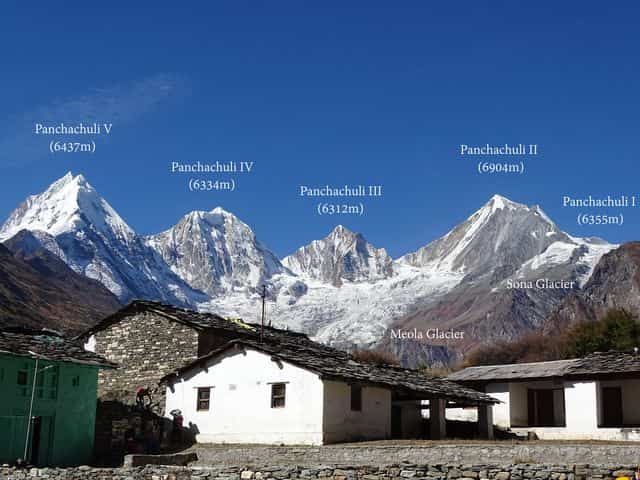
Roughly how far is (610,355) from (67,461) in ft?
86.3

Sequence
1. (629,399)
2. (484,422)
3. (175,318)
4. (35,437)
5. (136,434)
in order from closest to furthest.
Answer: (35,437) < (136,434) < (629,399) < (484,422) < (175,318)

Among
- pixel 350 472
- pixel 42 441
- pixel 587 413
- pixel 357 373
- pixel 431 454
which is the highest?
pixel 357 373

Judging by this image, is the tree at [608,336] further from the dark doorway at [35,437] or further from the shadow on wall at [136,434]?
the dark doorway at [35,437]

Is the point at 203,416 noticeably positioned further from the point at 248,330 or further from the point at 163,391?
the point at 248,330

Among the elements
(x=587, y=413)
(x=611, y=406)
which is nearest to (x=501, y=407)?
(x=587, y=413)

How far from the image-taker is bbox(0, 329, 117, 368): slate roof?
34.5 m

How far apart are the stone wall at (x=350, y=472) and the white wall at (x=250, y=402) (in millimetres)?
8401

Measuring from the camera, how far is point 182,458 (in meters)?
34.3

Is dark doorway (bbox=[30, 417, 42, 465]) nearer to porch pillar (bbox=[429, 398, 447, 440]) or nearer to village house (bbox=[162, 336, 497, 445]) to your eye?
village house (bbox=[162, 336, 497, 445])

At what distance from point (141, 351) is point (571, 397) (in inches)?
888

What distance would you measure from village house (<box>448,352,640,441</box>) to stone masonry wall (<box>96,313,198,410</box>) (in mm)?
15422

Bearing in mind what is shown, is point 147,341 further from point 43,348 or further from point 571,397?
point 571,397

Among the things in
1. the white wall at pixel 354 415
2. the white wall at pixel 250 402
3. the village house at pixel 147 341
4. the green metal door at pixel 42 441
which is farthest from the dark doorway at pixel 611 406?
the green metal door at pixel 42 441

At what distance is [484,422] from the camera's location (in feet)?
148
